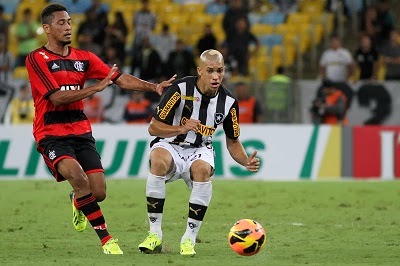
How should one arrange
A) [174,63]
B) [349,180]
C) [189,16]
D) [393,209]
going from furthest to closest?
[189,16] < [174,63] < [349,180] < [393,209]

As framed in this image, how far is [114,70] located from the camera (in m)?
10.0

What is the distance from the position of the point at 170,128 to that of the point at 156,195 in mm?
655

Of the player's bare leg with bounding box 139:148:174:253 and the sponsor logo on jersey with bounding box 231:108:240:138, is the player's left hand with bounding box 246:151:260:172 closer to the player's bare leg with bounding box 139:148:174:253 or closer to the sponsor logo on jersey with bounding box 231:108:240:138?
the sponsor logo on jersey with bounding box 231:108:240:138

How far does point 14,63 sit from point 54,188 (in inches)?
250

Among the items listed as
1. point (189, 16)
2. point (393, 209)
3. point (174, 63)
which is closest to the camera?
point (393, 209)

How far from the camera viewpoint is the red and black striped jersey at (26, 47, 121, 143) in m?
9.82

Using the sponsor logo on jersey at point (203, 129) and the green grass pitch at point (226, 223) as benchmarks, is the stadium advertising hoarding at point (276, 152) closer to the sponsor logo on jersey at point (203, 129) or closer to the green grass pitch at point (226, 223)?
the green grass pitch at point (226, 223)

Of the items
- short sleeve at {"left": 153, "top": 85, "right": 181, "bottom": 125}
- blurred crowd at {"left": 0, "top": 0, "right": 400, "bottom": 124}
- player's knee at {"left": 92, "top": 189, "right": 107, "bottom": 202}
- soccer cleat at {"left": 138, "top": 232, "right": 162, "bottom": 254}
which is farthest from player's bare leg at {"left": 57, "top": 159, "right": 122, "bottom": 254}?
blurred crowd at {"left": 0, "top": 0, "right": 400, "bottom": 124}

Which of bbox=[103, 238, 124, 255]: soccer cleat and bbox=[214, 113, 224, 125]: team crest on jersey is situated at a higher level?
bbox=[214, 113, 224, 125]: team crest on jersey

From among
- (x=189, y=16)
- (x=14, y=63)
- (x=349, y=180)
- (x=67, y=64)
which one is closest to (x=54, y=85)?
(x=67, y=64)

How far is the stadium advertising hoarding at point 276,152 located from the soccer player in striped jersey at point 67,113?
875cm

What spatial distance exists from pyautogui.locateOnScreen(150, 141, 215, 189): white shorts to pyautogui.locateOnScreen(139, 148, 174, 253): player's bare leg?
112 mm

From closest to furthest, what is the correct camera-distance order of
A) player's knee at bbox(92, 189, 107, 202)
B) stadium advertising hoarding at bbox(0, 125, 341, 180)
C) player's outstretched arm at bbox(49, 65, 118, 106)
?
player's outstretched arm at bbox(49, 65, 118, 106), player's knee at bbox(92, 189, 107, 202), stadium advertising hoarding at bbox(0, 125, 341, 180)

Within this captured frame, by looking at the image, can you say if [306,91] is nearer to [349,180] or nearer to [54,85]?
[349,180]
